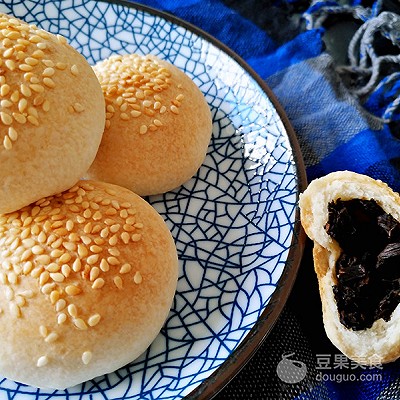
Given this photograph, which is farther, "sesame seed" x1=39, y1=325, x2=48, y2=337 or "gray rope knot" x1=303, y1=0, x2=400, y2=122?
"gray rope knot" x1=303, y1=0, x2=400, y2=122

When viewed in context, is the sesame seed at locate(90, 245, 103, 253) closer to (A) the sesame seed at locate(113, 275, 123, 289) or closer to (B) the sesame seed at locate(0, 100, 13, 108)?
(A) the sesame seed at locate(113, 275, 123, 289)

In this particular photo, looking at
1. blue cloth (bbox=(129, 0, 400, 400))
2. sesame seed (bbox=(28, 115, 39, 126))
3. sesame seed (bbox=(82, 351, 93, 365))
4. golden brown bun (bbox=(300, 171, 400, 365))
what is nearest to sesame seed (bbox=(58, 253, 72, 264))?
sesame seed (bbox=(82, 351, 93, 365))

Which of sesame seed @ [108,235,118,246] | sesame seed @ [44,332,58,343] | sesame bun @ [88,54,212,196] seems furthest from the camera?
sesame bun @ [88,54,212,196]

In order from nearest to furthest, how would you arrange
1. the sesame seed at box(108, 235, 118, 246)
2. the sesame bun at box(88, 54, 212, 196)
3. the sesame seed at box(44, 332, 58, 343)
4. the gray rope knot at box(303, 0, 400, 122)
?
the sesame seed at box(44, 332, 58, 343), the sesame seed at box(108, 235, 118, 246), the sesame bun at box(88, 54, 212, 196), the gray rope knot at box(303, 0, 400, 122)

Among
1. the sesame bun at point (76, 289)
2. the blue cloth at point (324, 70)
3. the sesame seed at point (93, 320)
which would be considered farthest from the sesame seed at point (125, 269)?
the blue cloth at point (324, 70)

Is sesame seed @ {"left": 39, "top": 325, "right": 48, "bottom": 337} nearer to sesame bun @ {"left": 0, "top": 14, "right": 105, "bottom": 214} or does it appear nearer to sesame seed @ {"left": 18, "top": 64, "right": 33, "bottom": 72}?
sesame bun @ {"left": 0, "top": 14, "right": 105, "bottom": 214}

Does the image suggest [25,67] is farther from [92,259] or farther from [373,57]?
[373,57]

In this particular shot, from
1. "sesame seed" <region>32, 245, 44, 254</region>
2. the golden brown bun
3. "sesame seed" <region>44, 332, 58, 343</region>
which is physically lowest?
"sesame seed" <region>44, 332, 58, 343</region>

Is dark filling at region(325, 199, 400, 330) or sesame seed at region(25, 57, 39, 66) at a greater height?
sesame seed at region(25, 57, 39, 66)
